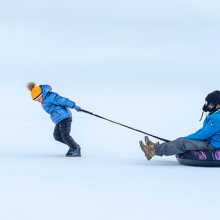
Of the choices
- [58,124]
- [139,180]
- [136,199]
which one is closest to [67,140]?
[58,124]

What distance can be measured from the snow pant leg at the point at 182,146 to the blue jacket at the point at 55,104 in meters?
1.68

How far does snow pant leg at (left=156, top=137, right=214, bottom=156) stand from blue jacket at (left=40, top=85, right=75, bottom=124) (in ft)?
5.51

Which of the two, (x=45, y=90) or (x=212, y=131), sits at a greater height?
(x=45, y=90)

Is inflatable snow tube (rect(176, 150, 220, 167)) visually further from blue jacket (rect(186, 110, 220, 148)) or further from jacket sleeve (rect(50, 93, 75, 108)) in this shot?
jacket sleeve (rect(50, 93, 75, 108))

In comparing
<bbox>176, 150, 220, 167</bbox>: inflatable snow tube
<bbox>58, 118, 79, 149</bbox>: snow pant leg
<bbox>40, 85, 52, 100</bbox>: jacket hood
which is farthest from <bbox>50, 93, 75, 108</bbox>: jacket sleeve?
<bbox>176, 150, 220, 167</bbox>: inflatable snow tube

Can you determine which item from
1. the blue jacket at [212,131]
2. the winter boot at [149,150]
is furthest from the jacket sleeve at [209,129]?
the winter boot at [149,150]

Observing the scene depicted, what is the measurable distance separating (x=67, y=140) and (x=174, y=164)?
1803 millimetres

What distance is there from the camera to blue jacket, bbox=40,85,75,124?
273 inches

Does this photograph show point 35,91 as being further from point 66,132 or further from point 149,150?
point 149,150

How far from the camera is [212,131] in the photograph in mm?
5871

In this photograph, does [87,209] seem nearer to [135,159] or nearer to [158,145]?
[158,145]

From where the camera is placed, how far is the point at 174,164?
6352 mm

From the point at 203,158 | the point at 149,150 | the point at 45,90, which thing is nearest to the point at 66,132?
the point at 45,90

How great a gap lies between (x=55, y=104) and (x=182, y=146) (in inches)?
87.1
